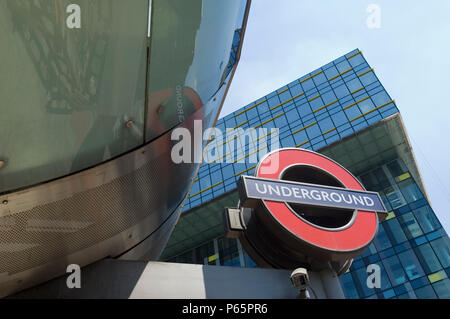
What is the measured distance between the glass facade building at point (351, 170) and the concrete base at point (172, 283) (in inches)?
948

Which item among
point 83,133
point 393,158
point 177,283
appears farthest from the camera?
point 393,158

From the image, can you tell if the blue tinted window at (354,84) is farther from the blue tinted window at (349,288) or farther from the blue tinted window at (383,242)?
the blue tinted window at (349,288)

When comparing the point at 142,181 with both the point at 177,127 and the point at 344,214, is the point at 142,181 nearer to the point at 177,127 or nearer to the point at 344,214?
Result: the point at 177,127

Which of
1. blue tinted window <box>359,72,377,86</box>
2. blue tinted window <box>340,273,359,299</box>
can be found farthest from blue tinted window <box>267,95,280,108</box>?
blue tinted window <box>340,273,359,299</box>

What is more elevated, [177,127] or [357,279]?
[357,279]

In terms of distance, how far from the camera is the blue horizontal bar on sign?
5.03 m

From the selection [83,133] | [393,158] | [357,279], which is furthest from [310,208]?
[393,158]

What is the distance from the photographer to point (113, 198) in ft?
11.5

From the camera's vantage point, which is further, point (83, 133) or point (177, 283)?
point (177, 283)

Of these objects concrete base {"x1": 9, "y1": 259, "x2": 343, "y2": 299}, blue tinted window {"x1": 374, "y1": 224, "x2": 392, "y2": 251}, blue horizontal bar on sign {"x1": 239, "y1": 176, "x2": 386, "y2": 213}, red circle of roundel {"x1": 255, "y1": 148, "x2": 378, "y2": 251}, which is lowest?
concrete base {"x1": 9, "y1": 259, "x2": 343, "y2": 299}

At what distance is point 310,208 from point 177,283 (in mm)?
2207

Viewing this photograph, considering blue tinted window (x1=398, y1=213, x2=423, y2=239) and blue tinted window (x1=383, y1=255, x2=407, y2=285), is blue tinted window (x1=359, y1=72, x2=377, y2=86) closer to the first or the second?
blue tinted window (x1=398, y1=213, x2=423, y2=239)

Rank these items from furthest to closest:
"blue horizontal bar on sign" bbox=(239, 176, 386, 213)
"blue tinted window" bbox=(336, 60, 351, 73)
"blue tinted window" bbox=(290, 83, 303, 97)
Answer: "blue tinted window" bbox=(290, 83, 303, 97)
"blue tinted window" bbox=(336, 60, 351, 73)
"blue horizontal bar on sign" bbox=(239, 176, 386, 213)

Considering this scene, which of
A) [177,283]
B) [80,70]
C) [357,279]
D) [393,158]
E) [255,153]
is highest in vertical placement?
[255,153]
